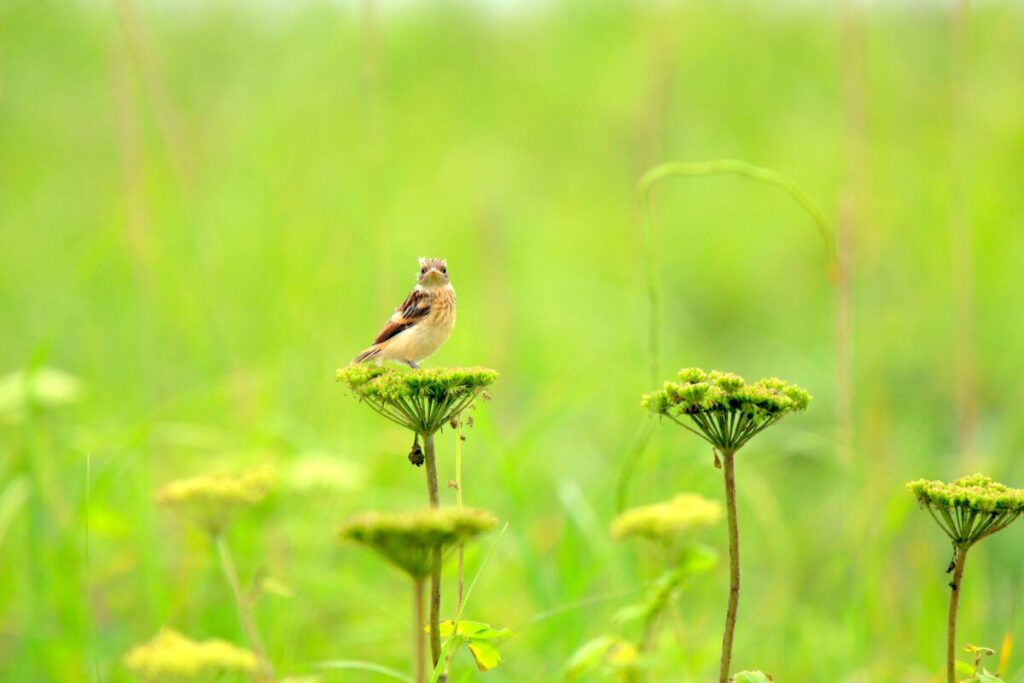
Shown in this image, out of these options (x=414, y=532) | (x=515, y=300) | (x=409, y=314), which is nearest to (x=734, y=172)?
(x=409, y=314)

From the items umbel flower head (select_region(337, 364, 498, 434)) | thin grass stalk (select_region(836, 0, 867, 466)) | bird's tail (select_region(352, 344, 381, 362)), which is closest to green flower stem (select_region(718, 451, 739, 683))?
umbel flower head (select_region(337, 364, 498, 434))

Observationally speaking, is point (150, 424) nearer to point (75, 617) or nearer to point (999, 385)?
point (75, 617)

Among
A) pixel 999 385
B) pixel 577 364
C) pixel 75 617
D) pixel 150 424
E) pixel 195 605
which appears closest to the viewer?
pixel 150 424

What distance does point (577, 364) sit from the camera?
273 inches

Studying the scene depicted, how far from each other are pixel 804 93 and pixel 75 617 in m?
9.80

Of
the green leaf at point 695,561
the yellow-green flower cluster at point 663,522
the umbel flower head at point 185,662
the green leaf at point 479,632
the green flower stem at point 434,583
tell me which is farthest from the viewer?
the green leaf at point 695,561

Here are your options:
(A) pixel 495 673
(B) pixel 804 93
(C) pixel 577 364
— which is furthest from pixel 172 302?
(B) pixel 804 93

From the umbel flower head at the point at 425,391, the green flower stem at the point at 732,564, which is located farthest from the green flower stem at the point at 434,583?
the green flower stem at the point at 732,564

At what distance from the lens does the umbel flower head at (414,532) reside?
1.67 m

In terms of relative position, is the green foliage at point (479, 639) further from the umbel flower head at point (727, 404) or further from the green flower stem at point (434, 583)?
the umbel flower head at point (727, 404)

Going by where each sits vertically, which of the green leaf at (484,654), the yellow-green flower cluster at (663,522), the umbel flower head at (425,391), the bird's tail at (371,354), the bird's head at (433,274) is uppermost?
the bird's head at (433,274)

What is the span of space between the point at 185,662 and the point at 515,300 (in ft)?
23.0

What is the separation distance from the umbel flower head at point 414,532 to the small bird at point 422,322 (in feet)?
3.89

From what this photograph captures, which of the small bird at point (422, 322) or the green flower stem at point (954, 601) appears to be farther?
the small bird at point (422, 322)
